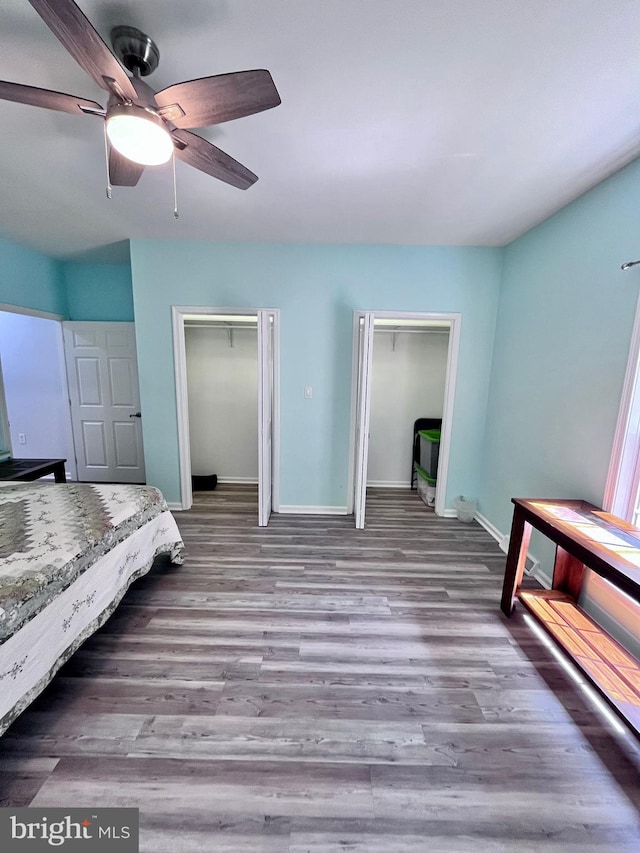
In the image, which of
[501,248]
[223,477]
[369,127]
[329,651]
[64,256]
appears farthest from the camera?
[223,477]

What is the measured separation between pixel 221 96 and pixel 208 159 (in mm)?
404

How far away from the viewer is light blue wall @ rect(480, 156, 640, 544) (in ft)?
5.72

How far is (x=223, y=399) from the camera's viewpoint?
13.0ft

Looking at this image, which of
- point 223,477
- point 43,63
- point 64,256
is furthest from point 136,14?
point 223,477

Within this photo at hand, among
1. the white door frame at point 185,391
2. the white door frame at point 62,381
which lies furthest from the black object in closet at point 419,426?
the white door frame at point 62,381

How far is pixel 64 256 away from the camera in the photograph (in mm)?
3336

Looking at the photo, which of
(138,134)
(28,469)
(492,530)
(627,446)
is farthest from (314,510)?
(138,134)

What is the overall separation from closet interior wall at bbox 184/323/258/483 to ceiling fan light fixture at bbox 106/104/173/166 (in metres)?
2.36

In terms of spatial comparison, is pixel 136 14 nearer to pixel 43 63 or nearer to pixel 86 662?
pixel 43 63

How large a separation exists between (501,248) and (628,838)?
356cm

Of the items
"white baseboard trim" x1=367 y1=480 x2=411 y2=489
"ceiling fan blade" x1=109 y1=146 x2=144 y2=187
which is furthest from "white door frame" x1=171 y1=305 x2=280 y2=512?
→ "white baseboard trim" x1=367 y1=480 x2=411 y2=489

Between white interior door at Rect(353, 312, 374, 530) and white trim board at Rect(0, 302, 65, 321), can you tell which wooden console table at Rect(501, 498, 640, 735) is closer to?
white interior door at Rect(353, 312, 374, 530)

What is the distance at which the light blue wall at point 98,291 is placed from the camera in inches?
143

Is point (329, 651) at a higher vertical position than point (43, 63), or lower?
lower
